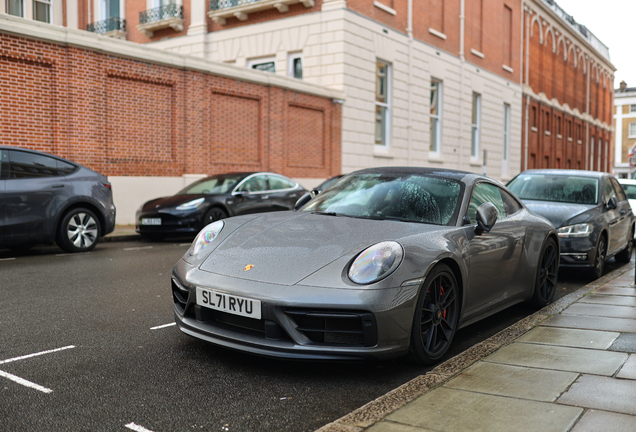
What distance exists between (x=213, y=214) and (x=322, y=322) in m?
9.04

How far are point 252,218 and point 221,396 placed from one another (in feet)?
5.56

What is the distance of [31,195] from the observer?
9055 millimetres

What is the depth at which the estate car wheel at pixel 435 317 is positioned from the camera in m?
3.95

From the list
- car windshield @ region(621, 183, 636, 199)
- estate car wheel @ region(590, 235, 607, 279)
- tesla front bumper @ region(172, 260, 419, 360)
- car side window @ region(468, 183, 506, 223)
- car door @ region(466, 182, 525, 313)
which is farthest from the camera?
car windshield @ region(621, 183, 636, 199)

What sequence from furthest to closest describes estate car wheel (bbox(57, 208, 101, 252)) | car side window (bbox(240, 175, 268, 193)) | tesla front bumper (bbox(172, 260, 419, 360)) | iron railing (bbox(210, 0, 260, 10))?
1. iron railing (bbox(210, 0, 260, 10))
2. car side window (bbox(240, 175, 268, 193))
3. estate car wheel (bbox(57, 208, 101, 252))
4. tesla front bumper (bbox(172, 260, 419, 360))

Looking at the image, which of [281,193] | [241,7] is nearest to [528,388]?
[281,193]

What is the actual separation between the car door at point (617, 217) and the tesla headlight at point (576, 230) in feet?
3.28

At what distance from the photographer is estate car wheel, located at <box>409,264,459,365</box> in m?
3.95

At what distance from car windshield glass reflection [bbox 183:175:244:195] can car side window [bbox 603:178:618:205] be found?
282 inches

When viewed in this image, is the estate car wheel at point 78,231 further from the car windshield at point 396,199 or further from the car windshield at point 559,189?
the car windshield at point 559,189

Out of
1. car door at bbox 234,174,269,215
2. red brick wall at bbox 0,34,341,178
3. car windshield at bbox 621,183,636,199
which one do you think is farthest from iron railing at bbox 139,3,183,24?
car windshield at bbox 621,183,636,199

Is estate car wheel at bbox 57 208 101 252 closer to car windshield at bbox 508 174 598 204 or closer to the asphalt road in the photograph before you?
the asphalt road

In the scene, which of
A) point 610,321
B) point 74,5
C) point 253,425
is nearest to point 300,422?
point 253,425

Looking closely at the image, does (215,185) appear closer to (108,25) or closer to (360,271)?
(360,271)
